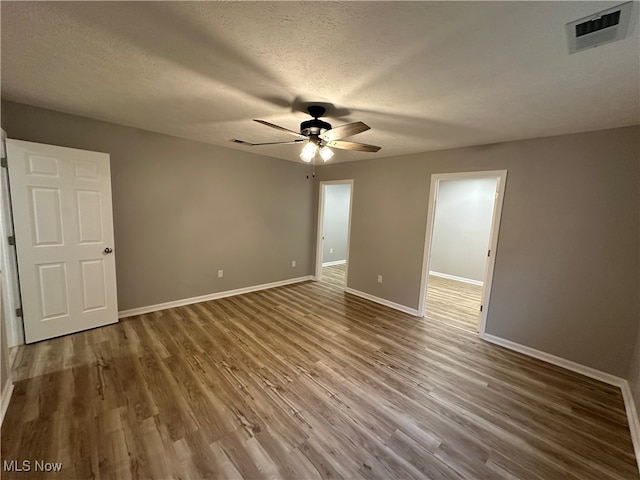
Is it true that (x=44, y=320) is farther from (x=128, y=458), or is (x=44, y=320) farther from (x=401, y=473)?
(x=401, y=473)

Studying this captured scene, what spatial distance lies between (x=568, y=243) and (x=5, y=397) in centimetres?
515

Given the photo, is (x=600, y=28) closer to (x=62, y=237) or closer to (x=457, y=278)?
(x=62, y=237)

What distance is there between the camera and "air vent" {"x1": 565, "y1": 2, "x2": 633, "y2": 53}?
112cm

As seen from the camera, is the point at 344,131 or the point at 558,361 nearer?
the point at 344,131

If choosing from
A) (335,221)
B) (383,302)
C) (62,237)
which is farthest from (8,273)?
(335,221)

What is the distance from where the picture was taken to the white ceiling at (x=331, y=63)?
1217 millimetres

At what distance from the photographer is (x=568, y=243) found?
2.67 metres

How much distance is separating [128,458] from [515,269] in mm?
3937

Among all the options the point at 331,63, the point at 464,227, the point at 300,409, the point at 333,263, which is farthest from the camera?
the point at 333,263

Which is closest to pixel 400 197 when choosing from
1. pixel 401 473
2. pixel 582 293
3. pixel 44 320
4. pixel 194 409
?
pixel 582 293

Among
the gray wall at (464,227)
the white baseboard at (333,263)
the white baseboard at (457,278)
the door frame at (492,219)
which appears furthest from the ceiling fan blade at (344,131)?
the white baseboard at (457,278)

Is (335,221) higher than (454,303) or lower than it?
higher

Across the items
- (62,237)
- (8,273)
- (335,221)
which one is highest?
(335,221)

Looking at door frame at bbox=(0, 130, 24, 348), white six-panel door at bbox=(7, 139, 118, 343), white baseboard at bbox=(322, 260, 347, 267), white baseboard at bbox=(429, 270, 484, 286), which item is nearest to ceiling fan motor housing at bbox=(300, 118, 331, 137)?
white six-panel door at bbox=(7, 139, 118, 343)
